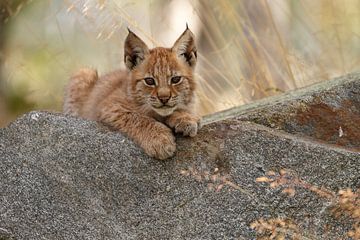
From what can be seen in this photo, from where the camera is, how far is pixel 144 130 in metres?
5.05

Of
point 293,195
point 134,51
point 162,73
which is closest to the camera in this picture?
point 293,195

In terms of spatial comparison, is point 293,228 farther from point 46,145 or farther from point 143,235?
point 46,145

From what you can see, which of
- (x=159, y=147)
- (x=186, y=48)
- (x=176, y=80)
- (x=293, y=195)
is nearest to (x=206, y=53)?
(x=186, y=48)

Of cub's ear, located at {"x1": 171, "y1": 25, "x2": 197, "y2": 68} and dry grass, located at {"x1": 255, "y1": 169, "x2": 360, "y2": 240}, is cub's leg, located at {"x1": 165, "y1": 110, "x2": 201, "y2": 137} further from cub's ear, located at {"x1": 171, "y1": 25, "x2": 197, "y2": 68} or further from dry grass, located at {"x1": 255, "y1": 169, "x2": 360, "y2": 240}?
dry grass, located at {"x1": 255, "y1": 169, "x2": 360, "y2": 240}

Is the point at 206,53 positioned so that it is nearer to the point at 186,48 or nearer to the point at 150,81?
the point at 186,48

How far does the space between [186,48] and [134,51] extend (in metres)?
0.32

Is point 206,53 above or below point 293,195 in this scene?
below

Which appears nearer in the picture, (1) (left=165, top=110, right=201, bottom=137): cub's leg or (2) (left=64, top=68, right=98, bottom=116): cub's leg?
(1) (left=165, top=110, right=201, bottom=137): cub's leg

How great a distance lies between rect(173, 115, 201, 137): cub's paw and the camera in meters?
4.98

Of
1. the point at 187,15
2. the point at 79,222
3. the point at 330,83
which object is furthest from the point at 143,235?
the point at 187,15

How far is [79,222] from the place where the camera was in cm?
430

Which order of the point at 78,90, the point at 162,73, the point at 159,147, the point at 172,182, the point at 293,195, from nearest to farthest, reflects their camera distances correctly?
the point at 293,195
the point at 172,182
the point at 159,147
the point at 162,73
the point at 78,90

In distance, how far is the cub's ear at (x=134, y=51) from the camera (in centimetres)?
539

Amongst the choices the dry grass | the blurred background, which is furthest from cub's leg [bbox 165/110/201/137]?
the blurred background
